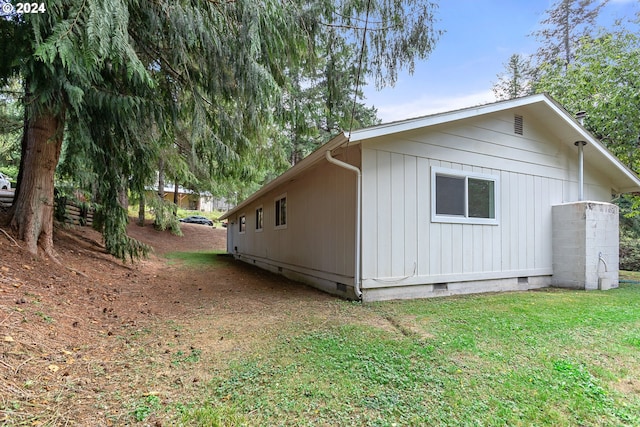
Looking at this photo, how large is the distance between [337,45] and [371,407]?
5.23 metres

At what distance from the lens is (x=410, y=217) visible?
5.52 metres

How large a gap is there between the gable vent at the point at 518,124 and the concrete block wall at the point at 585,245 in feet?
6.42

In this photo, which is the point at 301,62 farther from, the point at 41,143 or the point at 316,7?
the point at 41,143

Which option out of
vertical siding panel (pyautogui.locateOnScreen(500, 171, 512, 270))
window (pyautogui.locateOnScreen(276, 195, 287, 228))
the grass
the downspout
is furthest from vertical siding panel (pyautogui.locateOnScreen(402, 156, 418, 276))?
the downspout

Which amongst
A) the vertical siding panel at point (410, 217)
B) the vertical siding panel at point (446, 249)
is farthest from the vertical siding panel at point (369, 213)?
the vertical siding panel at point (446, 249)

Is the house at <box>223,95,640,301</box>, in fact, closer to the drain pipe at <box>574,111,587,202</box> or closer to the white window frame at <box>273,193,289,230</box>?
the drain pipe at <box>574,111,587,202</box>

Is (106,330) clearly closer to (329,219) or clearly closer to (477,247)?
(329,219)

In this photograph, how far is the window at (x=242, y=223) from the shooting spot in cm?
1390

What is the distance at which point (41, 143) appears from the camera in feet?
16.8

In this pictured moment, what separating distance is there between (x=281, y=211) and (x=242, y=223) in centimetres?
603

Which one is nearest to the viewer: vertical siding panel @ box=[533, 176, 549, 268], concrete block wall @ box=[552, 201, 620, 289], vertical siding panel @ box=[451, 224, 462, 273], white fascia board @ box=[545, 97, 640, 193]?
vertical siding panel @ box=[451, 224, 462, 273]

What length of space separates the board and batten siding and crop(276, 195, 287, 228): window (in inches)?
151

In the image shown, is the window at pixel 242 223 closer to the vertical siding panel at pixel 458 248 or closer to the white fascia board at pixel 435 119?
the vertical siding panel at pixel 458 248

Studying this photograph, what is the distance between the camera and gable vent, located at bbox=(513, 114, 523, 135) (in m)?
6.71
